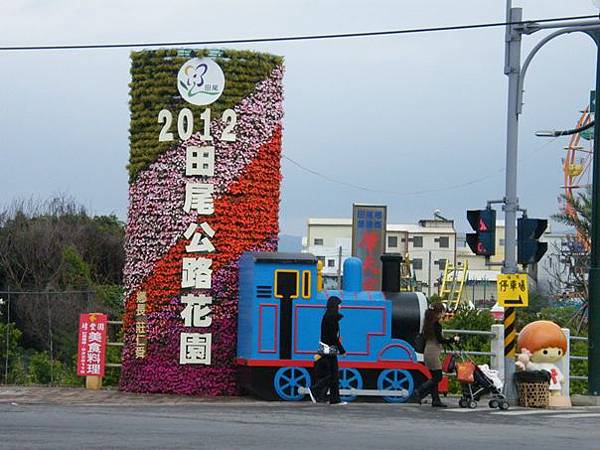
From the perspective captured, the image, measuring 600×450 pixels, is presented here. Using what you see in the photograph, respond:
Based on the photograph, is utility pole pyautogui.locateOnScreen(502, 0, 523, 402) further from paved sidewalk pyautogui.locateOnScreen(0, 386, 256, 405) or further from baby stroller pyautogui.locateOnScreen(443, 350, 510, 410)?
paved sidewalk pyautogui.locateOnScreen(0, 386, 256, 405)

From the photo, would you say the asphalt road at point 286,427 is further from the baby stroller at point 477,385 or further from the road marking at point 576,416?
the baby stroller at point 477,385

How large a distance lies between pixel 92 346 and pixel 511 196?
8287 mm

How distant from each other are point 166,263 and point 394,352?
425cm

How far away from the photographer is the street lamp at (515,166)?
19391 mm

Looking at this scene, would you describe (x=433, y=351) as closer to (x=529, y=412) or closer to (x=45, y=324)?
(x=529, y=412)

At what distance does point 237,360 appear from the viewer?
19.5 metres

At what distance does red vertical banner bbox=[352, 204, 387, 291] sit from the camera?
94.1 ft

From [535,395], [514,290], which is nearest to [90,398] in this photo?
[514,290]

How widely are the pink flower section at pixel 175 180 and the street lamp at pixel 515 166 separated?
424 centimetres

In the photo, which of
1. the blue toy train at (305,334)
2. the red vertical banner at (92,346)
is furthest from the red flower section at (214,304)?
the red vertical banner at (92,346)

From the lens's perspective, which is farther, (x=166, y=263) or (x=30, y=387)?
(x=30, y=387)

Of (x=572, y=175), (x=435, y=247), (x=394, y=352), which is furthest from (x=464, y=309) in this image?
(x=435, y=247)

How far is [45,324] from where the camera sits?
141 ft

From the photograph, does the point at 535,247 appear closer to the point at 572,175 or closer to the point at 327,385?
the point at 327,385
